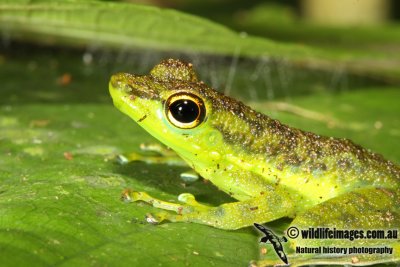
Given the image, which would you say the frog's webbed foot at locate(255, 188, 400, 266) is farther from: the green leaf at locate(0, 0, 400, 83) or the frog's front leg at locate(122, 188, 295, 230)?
the green leaf at locate(0, 0, 400, 83)

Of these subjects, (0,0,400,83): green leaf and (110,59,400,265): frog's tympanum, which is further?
(0,0,400,83): green leaf

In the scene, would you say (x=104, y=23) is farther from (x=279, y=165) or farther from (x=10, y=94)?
(x=279, y=165)

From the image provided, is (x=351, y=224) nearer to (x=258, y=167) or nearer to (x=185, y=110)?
(x=258, y=167)

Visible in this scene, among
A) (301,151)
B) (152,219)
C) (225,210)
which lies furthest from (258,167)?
(152,219)

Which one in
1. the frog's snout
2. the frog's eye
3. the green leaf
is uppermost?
the green leaf

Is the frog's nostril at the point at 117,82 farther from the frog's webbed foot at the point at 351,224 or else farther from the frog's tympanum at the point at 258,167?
the frog's webbed foot at the point at 351,224

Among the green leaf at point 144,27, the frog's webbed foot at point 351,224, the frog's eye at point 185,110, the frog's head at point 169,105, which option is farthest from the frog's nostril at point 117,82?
the frog's webbed foot at point 351,224

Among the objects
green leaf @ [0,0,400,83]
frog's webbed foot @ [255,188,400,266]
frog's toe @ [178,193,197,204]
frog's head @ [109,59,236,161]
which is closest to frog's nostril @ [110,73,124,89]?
frog's head @ [109,59,236,161]

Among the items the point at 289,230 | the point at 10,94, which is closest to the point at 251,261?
the point at 289,230
